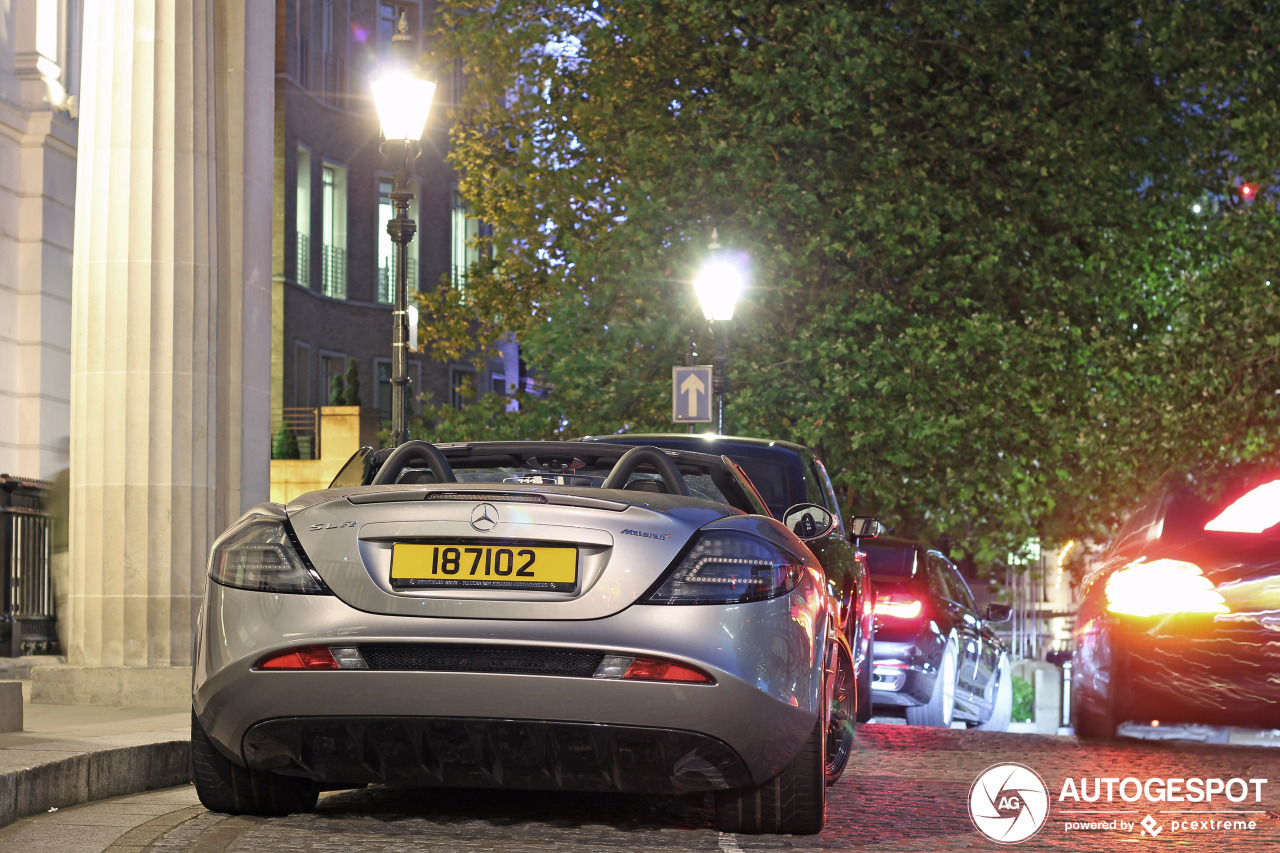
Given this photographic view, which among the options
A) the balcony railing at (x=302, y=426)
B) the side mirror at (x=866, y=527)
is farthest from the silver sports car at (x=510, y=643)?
the balcony railing at (x=302, y=426)

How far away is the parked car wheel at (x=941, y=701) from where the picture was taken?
13422 mm

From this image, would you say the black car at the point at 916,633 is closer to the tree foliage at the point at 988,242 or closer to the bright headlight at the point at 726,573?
the tree foliage at the point at 988,242

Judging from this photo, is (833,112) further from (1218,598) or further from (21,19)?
(1218,598)

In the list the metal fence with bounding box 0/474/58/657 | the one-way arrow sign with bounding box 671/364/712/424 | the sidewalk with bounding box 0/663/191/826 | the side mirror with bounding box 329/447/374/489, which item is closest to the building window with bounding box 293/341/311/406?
the one-way arrow sign with bounding box 671/364/712/424

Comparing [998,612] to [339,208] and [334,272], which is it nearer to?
[334,272]

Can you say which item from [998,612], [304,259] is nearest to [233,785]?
[998,612]

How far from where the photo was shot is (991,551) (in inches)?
829

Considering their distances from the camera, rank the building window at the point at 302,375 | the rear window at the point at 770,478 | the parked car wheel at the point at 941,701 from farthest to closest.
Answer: the building window at the point at 302,375 → the parked car wheel at the point at 941,701 → the rear window at the point at 770,478

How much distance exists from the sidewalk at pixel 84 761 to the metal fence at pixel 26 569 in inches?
264

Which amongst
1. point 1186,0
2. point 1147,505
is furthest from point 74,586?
point 1186,0

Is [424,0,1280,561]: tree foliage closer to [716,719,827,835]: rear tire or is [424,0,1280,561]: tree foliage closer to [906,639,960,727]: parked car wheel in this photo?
[906,639,960,727]: parked car wheel

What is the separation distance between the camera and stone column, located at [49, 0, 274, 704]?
1087 cm

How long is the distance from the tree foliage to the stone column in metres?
10.6

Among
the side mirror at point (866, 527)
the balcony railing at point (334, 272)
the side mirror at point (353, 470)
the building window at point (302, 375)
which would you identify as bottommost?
the side mirror at point (866, 527)
